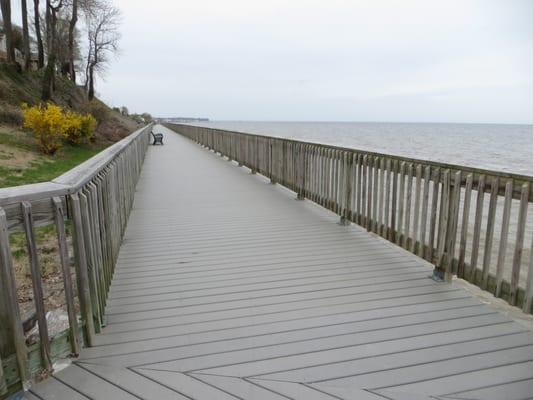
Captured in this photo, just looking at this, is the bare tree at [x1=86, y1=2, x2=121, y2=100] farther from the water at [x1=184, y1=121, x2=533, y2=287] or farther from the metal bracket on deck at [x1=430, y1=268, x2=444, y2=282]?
the metal bracket on deck at [x1=430, y1=268, x2=444, y2=282]

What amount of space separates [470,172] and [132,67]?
3028 inches

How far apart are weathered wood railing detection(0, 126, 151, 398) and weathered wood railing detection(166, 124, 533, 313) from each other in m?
2.84

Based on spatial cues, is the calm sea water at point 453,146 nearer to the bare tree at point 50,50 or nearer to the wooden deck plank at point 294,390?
the wooden deck plank at point 294,390

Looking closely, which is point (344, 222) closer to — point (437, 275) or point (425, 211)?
point (425, 211)

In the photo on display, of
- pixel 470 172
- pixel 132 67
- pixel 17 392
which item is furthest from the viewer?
pixel 132 67

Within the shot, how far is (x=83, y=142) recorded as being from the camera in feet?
63.4

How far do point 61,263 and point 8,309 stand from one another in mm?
427

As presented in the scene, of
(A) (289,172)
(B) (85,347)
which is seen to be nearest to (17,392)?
(B) (85,347)

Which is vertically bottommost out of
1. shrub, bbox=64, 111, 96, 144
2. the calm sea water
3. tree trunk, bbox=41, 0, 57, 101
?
the calm sea water

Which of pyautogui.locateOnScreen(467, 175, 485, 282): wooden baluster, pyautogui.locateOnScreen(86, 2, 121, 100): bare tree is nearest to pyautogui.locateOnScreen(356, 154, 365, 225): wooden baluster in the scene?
pyautogui.locateOnScreen(467, 175, 485, 282): wooden baluster

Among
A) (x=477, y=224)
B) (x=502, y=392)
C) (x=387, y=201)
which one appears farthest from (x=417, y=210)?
(x=502, y=392)

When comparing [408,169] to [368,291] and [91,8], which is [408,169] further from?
[91,8]

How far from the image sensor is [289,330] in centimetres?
290

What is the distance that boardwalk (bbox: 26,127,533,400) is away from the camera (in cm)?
229
